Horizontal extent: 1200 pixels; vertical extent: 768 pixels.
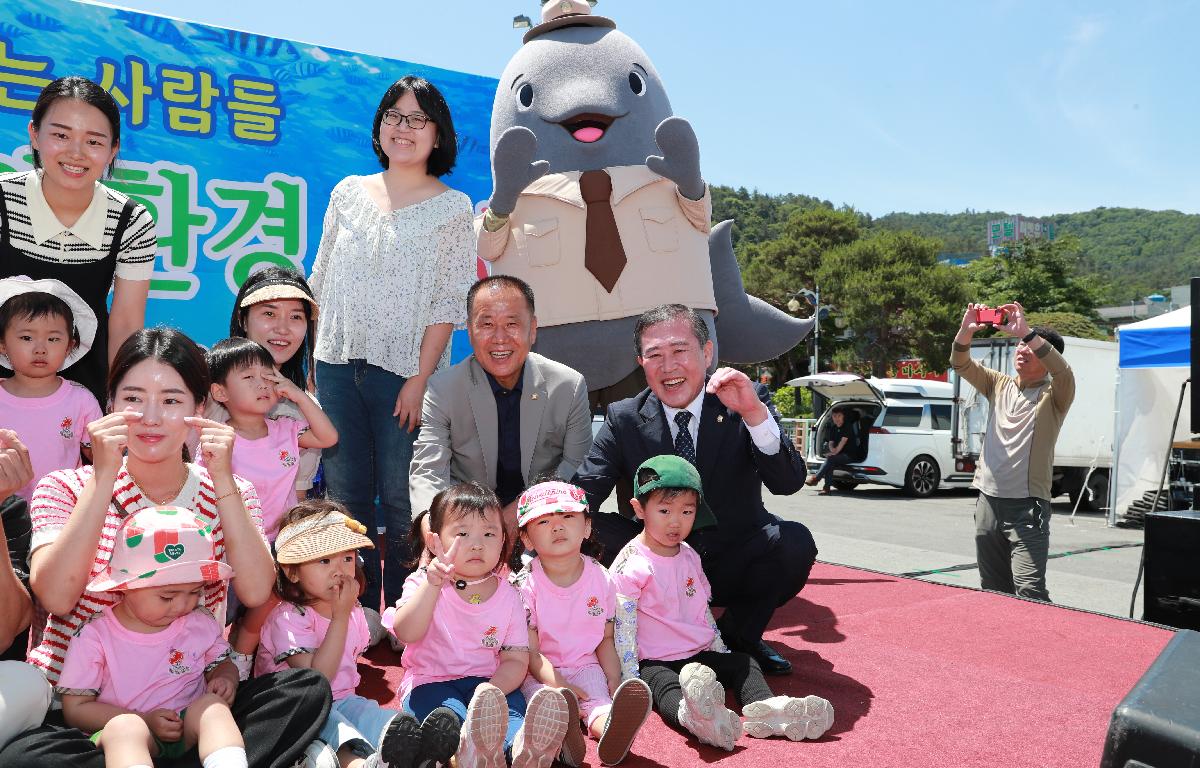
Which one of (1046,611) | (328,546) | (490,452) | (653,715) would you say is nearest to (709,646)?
(653,715)

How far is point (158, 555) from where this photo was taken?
1.94 metres

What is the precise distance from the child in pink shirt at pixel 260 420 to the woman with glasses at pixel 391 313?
0.47 m

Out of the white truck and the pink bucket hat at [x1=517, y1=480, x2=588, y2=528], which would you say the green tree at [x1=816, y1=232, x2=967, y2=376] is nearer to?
the white truck

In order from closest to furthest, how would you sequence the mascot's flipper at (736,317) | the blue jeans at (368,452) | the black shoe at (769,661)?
the black shoe at (769,661), the blue jeans at (368,452), the mascot's flipper at (736,317)

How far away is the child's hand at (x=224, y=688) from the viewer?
2010 mm

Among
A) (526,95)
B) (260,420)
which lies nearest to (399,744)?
(260,420)

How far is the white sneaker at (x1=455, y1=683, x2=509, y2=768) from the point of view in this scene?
1913 millimetres

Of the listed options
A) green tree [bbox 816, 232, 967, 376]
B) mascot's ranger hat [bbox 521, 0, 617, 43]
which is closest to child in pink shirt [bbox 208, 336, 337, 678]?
mascot's ranger hat [bbox 521, 0, 617, 43]

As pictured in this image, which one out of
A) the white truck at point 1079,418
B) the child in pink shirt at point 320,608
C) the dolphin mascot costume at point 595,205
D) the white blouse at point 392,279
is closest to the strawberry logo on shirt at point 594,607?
the child in pink shirt at point 320,608

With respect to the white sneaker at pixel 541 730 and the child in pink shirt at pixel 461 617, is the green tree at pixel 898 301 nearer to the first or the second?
the child in pink shirt at pixel 461 617

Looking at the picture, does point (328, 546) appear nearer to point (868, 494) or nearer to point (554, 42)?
point (554, 42)

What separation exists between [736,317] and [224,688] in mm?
3206

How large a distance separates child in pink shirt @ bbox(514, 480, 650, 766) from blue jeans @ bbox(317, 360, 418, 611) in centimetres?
84

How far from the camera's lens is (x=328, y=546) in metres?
2.26
